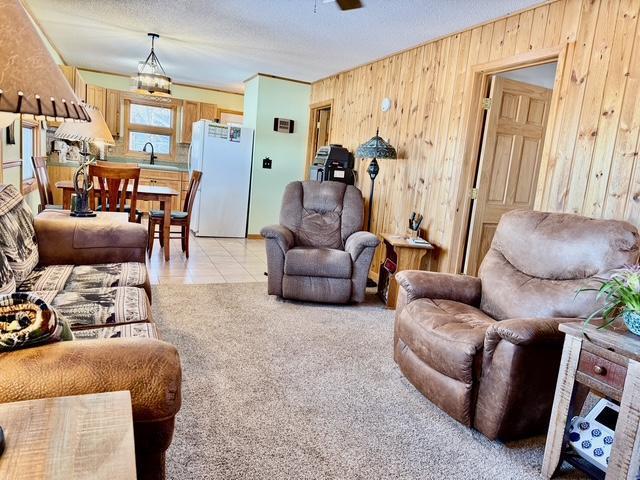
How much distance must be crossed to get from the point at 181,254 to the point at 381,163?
2.58m

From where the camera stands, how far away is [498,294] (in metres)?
2.46

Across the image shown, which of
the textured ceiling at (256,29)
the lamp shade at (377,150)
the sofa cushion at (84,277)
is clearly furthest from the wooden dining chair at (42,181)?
the lamp shade at (377,150)

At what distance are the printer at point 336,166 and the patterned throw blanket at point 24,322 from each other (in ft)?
13.6

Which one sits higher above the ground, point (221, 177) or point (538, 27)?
point (538, 27)

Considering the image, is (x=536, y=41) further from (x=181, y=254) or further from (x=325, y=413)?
(x=181, y=254)

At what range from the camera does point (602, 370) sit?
1537mm

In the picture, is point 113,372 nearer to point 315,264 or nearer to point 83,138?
point 315,264

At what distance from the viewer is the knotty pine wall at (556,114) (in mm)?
2457

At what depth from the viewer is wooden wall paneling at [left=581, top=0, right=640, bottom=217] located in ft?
7.98

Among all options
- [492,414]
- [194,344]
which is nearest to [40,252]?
[194,344]

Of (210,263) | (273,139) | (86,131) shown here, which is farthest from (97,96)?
(86,131)

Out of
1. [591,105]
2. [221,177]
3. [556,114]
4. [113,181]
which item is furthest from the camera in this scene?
[221,177]

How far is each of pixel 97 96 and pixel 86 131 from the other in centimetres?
438

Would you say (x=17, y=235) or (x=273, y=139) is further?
(x=273, y=139)
